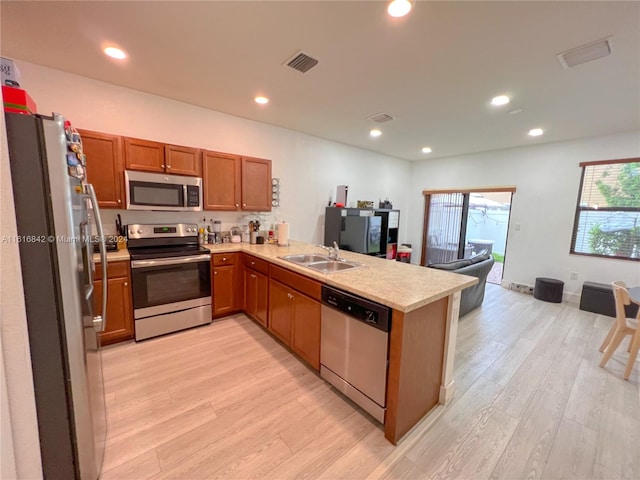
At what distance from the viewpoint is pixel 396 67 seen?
7.56 feet

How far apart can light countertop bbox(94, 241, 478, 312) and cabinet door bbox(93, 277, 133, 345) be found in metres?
0.27

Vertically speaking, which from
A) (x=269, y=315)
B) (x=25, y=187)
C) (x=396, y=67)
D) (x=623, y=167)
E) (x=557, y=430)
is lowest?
(x=557, y=430)

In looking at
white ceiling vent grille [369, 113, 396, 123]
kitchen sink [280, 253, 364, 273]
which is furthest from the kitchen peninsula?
white ceiling vent grille [369, 113, 396, 123]

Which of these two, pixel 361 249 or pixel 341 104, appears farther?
→ pixel 361 249

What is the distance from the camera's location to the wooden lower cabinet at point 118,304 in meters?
2.53

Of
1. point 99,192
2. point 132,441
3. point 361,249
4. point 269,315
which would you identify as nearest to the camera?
point 132,441

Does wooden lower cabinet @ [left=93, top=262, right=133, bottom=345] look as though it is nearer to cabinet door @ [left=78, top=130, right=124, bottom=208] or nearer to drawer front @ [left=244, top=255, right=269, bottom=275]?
cabinet door @ [left=78, top=130, right=124, bottom=208]

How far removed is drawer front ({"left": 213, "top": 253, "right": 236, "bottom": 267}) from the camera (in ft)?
10.3

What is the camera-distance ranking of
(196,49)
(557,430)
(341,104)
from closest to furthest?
(557,430) → (196,49) → (341,104)

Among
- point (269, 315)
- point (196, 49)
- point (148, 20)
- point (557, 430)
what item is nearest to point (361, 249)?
point (269, 315)

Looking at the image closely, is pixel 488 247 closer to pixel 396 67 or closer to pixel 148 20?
pixel 396 67

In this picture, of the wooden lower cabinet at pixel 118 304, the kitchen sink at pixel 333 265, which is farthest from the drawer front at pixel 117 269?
the kitchen sink at pixel 333 265

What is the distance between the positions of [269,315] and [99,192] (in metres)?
2.17

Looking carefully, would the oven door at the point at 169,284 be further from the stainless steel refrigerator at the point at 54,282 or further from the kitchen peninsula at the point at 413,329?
the stainless steel refrigerator at the point at 54,282
